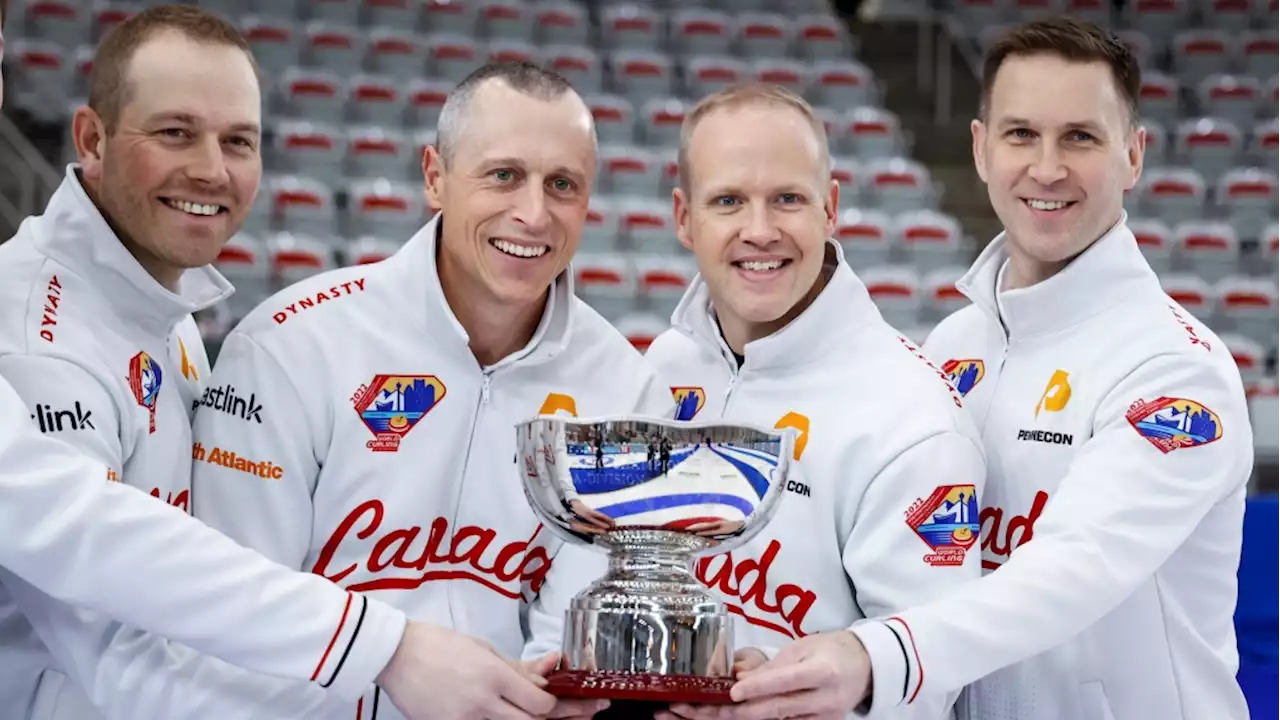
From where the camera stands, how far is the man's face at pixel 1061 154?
287cm

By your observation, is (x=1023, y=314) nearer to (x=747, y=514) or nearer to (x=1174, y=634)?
(x=1174, y=634)

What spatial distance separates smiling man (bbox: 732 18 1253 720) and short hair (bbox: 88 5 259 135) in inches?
62.7

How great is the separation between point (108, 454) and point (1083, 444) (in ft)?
5.72

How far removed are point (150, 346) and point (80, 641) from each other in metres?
0.58

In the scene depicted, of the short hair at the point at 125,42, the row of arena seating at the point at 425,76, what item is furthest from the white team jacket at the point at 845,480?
the row of arena seating at the point at 425,76

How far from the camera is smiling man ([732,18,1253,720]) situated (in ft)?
8.04

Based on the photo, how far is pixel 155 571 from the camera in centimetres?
215

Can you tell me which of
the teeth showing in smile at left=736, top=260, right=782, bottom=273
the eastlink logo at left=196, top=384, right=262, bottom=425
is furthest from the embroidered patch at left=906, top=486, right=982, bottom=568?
the eastlink logo at left=196, top=384, right=262, bottom=425

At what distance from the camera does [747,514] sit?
222 cm

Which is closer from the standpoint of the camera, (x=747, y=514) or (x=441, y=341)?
(x=747, y=514)

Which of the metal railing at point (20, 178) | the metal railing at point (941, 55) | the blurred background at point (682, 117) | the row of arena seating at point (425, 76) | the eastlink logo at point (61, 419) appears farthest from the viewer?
the metal railing at point (941, 55)

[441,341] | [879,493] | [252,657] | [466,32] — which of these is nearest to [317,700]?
[252,657]

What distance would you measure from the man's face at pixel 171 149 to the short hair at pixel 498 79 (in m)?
0.39

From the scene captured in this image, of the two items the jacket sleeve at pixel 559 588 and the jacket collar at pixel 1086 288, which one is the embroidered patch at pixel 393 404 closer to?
the jacket sleeve at pixel 559 588
